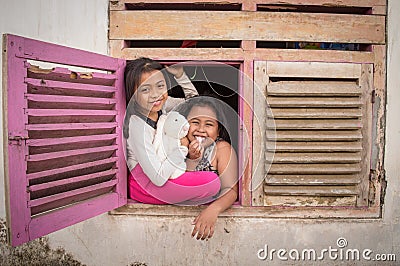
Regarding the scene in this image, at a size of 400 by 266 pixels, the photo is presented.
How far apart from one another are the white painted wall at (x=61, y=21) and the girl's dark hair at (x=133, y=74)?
29 cm

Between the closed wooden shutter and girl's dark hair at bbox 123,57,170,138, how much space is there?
78 centimetres

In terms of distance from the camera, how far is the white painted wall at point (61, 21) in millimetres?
3189

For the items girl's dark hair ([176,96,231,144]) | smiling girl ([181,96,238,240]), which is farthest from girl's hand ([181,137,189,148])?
girl's dark hair ([176,96,231,144])

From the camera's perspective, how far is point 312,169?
317 centimetres

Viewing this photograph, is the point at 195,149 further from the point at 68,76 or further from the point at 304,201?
the point at 68,76

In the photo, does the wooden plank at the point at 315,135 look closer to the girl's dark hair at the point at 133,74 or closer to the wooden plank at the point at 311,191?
the wooden plank at the point at 311,191

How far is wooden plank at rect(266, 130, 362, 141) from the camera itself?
3.15 metres

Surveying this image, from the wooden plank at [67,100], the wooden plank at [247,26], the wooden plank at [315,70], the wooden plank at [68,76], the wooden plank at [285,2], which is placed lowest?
the wooden plank at [67,100]

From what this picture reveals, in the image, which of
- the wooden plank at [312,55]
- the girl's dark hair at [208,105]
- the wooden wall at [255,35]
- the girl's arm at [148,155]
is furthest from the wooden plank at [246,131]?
the girl's arm at [148,155]

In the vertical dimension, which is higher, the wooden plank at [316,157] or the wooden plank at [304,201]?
the wooden plank at [316,157]

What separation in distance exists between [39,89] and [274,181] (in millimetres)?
1769

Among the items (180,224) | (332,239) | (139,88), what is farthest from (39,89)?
(332,239)

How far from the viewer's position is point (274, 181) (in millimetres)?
3178

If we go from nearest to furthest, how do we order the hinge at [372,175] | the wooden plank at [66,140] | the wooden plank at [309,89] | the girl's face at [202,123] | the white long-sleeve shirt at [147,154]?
the wooden plank at [66,140]
the white long-sleeve shirt at [147,154]
the wooden plank at [309,89]
the hinge at [372,175]
the girl's face at [202,123]
